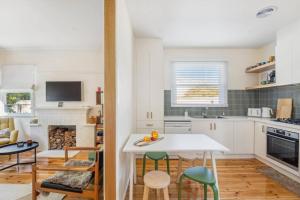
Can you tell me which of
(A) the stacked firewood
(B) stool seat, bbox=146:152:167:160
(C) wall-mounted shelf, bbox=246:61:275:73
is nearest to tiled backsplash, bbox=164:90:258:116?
(C) wall-mounted shelf, bbox=246:61:275:73

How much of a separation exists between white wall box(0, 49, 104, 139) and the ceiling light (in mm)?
3618

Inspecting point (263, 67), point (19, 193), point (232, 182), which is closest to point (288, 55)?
point (263, 67)

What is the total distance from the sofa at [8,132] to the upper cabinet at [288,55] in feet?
18.1

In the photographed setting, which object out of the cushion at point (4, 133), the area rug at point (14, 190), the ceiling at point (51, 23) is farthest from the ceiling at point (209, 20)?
the cushion at point (4, 133)

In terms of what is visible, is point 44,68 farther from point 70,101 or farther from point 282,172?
point 282,172

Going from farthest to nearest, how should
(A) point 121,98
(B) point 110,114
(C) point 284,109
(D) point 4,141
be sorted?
1. (D) point 4,141
2. (C) point 284,109
3. (A) point 121,98
4. (B) point 110,114

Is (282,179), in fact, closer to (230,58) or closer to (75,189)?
(230,58)

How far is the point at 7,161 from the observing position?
3.39 metres

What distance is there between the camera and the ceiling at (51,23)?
7.80 feet

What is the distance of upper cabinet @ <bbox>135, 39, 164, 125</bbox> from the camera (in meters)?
3.43

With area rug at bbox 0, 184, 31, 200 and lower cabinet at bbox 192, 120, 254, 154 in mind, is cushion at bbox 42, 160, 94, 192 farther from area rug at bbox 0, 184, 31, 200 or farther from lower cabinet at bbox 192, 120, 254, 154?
lower cabinet at bbox 192, 120, 254, 154

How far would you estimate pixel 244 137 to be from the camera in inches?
137

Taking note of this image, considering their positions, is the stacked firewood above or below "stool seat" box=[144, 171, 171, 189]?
below

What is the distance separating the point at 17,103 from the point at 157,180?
4710mm
